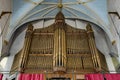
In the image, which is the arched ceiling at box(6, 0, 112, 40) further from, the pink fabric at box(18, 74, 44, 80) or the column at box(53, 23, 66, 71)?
the pink fabric at box(18, 74, 44, 80)

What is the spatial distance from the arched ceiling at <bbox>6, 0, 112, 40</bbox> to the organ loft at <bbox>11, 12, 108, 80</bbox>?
1.32 metres

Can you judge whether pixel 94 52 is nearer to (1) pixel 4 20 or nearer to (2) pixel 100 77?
(2) pixel 100 77

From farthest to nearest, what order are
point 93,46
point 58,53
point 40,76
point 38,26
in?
point 38,26 < point 93,46 < point 58,53 < point 40,76

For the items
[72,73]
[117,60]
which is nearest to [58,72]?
[72,73]

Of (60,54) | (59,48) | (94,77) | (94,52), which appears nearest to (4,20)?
(59,48)

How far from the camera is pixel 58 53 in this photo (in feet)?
36.3

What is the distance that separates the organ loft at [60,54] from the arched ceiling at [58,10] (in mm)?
1317

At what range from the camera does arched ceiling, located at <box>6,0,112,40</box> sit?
539 inches

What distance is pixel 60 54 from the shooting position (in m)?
11.0

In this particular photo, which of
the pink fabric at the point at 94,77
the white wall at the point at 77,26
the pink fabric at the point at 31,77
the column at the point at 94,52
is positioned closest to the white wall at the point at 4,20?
the white wall at the point at 77,26

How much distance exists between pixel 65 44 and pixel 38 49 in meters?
1.58

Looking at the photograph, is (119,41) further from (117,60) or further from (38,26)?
(38,26)

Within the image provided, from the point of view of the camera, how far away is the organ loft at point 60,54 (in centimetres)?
1048

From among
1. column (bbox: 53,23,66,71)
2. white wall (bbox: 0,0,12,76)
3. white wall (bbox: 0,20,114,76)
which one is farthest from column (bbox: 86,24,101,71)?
white wall (bbox: 0,0,12,76)
